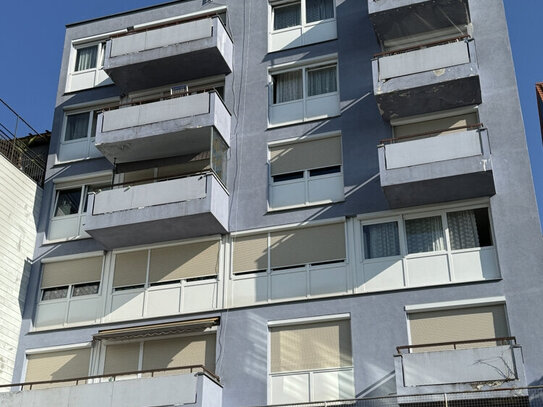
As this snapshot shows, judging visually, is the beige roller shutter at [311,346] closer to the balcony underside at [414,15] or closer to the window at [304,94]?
the window at [304,94]

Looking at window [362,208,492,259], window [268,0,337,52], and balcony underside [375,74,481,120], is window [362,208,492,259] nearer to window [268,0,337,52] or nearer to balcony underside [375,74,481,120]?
balcony underside [375,74,481,120]

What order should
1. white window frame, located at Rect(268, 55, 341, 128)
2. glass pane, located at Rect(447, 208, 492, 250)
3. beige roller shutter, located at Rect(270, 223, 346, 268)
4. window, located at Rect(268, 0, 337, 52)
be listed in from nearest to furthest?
1. glass pane, located at Rect(447, 208, 492, 250)
2. beige roller shutter, located at Rect(270, 223, 346, 268)
3. white window frame, located at Rect(268, 55, 341, 128)
4. window, located at Rect(268, 0, 337, 52)

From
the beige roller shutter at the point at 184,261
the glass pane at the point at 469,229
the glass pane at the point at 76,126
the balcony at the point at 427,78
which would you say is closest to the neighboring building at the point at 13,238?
the glass pane at the point at 76,126

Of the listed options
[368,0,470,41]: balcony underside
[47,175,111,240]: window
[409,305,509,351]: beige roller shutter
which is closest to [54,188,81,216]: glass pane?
[47,175,111,240]: window

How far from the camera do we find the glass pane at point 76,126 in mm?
26078

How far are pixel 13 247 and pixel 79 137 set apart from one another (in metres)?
4.78

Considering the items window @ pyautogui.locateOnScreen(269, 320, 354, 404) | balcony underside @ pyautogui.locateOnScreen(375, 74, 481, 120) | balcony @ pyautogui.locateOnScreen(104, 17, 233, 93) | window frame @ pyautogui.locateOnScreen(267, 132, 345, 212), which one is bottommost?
window @ pyautogui.locateOnScreen(269, 320, 354, 404)

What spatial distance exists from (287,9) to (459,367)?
44.7 ft

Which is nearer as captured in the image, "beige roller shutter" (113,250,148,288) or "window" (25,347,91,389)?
"window" (25,347,91,389)

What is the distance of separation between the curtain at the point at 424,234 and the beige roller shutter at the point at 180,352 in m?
6.05

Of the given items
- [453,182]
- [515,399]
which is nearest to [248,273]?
[453,182]

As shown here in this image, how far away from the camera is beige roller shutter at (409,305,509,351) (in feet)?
62.1

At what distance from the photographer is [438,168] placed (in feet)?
65.3

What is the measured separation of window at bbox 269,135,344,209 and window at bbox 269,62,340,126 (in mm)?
972
